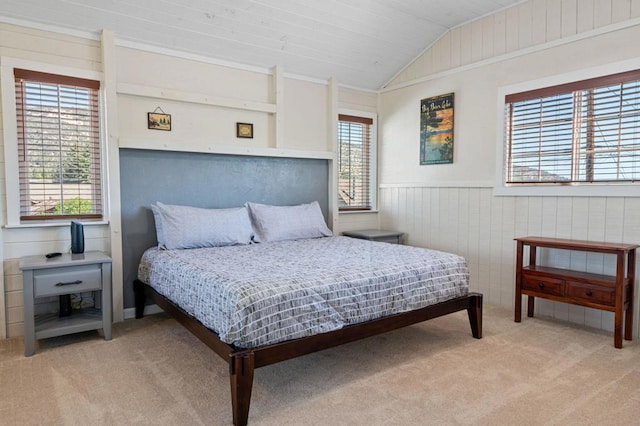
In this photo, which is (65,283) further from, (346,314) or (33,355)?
(346,314)

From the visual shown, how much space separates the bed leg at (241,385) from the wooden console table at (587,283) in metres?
2.47

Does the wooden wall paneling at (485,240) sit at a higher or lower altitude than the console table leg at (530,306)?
higher

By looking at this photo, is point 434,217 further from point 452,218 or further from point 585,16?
point 585,16

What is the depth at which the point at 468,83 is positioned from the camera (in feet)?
13.7

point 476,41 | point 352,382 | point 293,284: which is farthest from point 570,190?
point 293,284

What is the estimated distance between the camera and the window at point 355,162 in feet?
16.4

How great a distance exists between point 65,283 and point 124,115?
1467 millimetres

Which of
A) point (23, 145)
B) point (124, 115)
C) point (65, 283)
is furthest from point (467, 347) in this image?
point (23, 145)

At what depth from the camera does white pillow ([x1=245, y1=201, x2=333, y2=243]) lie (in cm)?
396

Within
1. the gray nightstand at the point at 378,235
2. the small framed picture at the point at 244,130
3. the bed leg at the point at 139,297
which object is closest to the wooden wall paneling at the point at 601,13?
the gray nightstand at the point at 378,235

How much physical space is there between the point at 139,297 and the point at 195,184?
1120 mm

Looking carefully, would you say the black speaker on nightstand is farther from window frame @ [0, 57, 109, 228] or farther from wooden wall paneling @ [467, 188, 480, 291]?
wooden wall paneling @ [467, 188, 480, 291]

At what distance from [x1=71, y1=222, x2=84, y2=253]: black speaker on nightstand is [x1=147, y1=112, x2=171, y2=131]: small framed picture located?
1036 mm

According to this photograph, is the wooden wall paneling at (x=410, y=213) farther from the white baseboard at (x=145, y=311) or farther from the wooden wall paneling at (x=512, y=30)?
the white baseboard at (x=145, y=311)
